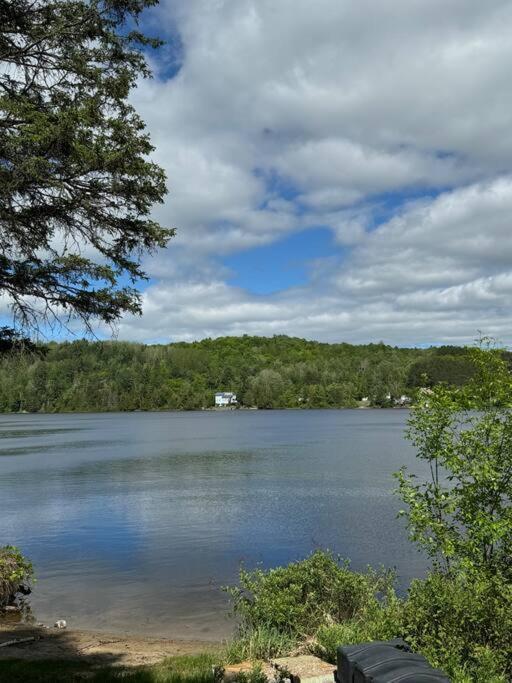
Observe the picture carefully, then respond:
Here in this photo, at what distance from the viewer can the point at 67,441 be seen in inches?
3317

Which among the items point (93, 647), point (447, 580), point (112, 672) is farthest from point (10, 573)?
point (447, 580)

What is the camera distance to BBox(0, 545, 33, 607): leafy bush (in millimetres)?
15203

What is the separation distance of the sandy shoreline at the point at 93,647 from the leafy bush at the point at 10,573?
1.55 metres

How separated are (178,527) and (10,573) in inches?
505

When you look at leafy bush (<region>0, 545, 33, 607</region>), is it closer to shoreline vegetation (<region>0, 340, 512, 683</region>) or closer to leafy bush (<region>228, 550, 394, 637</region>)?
shoreline vegetation (<region>0, 340, 512, 683</region>)

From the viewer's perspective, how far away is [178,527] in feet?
90.4

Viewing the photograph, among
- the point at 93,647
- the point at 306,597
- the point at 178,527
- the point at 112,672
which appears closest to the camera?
the point at 112,672

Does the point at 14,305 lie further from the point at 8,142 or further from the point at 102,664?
the point at 102,664

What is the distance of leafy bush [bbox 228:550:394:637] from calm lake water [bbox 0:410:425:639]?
439 centimetres

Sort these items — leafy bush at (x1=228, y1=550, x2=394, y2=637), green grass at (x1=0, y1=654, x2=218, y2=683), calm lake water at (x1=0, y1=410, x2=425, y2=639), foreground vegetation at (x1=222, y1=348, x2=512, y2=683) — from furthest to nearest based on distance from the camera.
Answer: calm lake water at (x1=0, y1=410, x2=425, y2=639) < leafy bush at (x1=228, y1=550, x2=394, y2=637) < green grass at (x1=0, y1=654, x2=218, y2=683) < foreground vegetation at (x1=222, y1=348, x2=512, y2=683)

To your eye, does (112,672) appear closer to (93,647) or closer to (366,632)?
(93,647)

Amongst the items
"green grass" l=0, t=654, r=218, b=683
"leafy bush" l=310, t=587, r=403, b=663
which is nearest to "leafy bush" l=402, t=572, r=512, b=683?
"leafy bush" l=310, t=587, r=403, b=663

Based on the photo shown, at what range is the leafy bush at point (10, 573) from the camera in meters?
15.2

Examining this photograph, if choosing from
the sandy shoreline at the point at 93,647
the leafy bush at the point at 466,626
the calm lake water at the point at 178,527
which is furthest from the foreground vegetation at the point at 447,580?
the calm lake water at the point at 178,527
